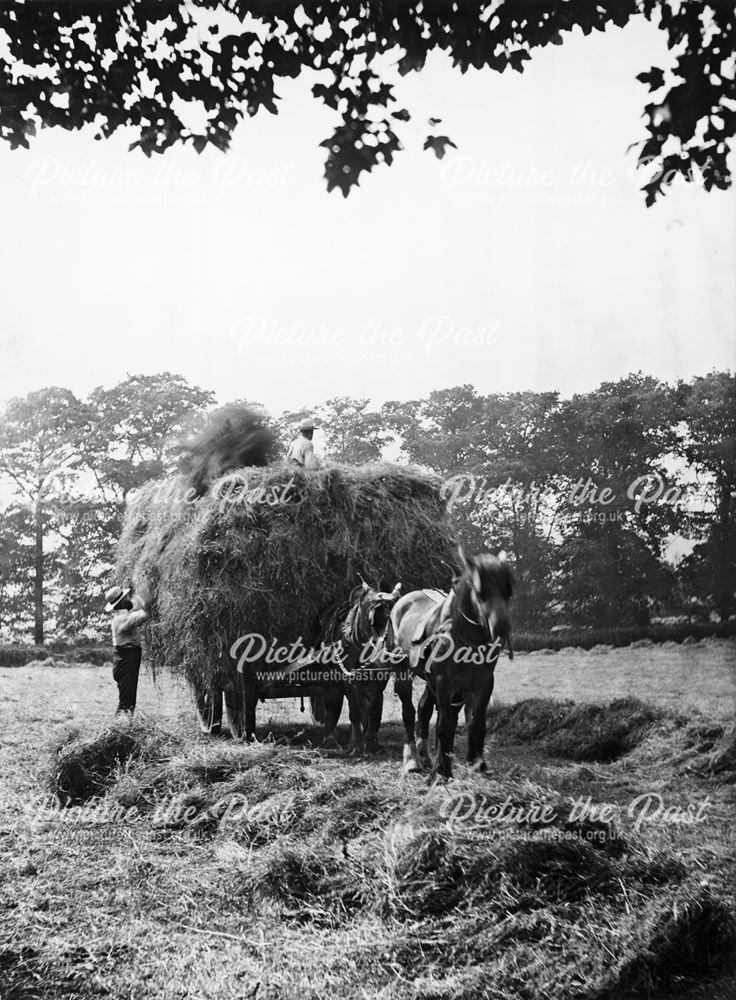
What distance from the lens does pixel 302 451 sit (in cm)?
940

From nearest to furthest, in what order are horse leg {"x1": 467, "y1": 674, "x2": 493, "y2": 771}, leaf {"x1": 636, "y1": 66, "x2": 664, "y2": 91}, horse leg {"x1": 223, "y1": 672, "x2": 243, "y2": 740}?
leaf {"x1": 636, "y1": 66, "x2": 664, "y2": 91}, horse leg {"x1": 467, "y1": 674, "x2": 493, "y2": 771}, horse leg {"x1": 223, "y1": 672, "x2": 243, "y2": 740}

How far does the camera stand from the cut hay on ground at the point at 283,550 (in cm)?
817

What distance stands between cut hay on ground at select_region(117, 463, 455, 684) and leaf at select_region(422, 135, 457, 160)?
456cm

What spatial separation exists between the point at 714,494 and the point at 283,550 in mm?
6314

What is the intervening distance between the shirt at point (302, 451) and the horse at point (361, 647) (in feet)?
5.79

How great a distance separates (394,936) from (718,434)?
415 inches

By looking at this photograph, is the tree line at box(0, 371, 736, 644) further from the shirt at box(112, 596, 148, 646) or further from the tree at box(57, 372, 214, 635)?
the shirt at box(112, 596, 148, 646)

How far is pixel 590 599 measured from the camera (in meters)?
11.8

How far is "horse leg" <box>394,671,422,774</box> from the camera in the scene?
22.7 ft

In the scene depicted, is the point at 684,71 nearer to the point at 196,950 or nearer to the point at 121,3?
the point at 121,3

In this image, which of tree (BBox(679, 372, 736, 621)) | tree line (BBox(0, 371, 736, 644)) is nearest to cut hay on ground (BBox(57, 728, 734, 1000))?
→ tree line (BBox(0, 371, 736, 644))

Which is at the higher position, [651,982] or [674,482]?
[674,482]

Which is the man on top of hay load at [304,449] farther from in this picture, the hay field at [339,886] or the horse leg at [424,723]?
the hay field at [339,886]

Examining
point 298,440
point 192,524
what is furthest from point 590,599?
point 192,524
